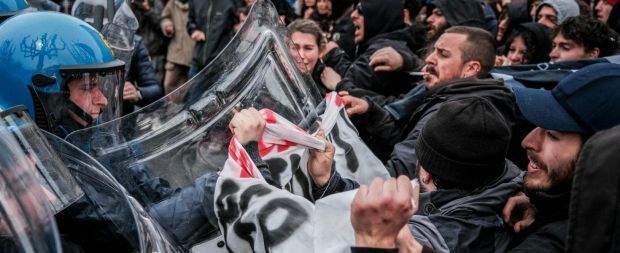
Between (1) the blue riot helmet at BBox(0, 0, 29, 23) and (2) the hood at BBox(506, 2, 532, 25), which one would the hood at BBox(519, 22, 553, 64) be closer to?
(2) the hood at BBox(506, 2, 532, 25)

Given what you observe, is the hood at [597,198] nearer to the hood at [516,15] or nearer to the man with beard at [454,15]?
the man with beard at [454,15]

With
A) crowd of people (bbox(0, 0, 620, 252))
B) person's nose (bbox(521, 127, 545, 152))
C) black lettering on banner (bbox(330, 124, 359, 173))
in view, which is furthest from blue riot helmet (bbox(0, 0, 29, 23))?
person's nose (bbox(521, 127, 545, 152))

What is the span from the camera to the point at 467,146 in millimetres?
2277

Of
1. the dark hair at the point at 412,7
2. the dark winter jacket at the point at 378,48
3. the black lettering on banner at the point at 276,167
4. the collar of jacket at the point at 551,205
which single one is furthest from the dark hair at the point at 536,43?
the black lettering on banner at the point at 276,167

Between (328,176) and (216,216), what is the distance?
1.76 feet

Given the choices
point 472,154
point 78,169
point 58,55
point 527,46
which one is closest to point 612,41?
point 527,46

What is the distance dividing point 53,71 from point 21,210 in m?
1.48

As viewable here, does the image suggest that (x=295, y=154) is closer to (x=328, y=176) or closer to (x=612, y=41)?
(x=328, y=176)

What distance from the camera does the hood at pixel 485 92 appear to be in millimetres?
3535

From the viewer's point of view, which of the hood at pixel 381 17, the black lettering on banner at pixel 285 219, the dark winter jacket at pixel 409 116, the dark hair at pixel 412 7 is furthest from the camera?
the dark hair at pixel 412 7

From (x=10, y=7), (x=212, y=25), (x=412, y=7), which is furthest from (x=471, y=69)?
(x=212, y=25)

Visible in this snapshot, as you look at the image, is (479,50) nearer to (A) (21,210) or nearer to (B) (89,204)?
(B) (89,204)

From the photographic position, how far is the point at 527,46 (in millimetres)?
5516

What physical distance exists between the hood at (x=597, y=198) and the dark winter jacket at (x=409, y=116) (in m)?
1.62
